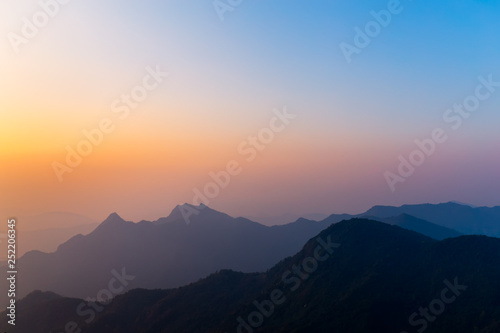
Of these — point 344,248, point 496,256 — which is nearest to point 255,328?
point 344,248

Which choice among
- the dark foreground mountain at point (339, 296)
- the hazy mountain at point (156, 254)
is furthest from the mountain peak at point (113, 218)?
the dark foreground mountain at point (339, 296)

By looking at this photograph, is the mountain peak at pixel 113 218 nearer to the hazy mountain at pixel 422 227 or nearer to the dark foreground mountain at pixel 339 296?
the dark foreground mountain at pixel 339 296

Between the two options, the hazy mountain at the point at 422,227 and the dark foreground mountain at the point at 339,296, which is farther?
the hazy mountain at the point at 422,227

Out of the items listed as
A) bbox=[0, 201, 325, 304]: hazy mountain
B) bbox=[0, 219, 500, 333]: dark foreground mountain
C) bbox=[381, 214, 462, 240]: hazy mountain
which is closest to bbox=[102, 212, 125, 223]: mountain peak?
bbox=[0, 201, 325, 304]: hazy mountain

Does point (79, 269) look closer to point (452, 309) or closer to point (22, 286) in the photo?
point (22, 286)

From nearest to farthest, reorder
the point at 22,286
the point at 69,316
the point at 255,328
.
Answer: the point at 255,328 → the point at 69,316 → the point at 22,286

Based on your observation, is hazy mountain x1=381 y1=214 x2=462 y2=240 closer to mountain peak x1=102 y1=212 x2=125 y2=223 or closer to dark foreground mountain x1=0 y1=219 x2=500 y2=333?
dark foreground mountain x1=0 y1=219 x2=500 y2=333

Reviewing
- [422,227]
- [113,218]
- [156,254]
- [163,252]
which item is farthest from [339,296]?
[113,218]
